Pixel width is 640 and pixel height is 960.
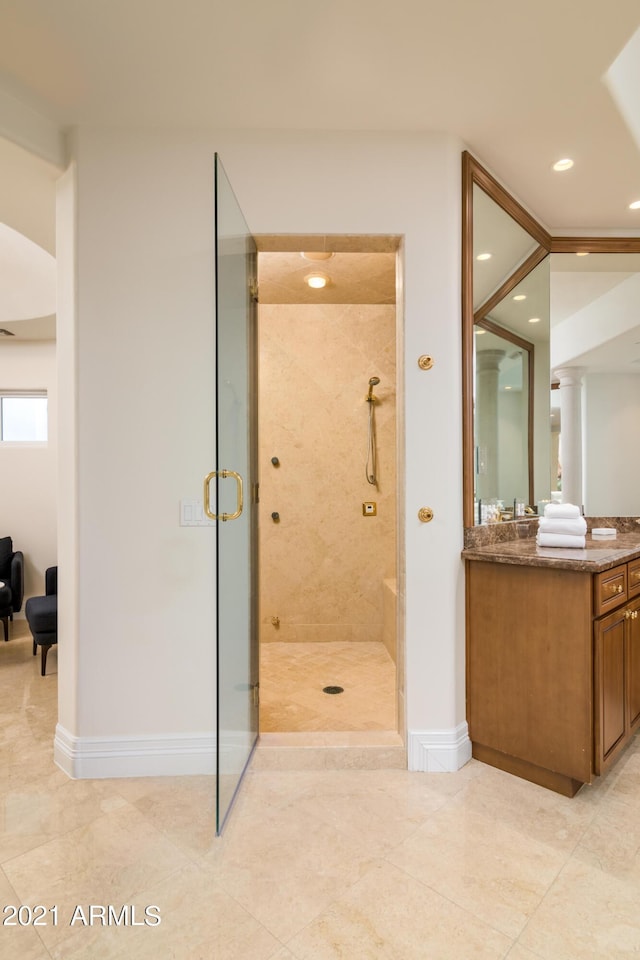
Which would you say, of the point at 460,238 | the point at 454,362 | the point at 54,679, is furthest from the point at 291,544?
the point at 460,238

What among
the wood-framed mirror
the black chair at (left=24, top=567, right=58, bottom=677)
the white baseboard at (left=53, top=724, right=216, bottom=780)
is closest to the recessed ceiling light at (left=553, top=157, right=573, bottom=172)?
the wood-framed mirror

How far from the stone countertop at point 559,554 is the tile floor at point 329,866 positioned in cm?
92

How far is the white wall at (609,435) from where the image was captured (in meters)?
3.12

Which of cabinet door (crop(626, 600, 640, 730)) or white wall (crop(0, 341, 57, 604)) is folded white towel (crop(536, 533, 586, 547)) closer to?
cabinet door (crop(626, 600, 640, 730))

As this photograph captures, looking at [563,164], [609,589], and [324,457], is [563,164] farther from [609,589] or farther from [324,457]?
[324,457]

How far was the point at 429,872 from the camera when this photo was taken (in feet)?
5.42

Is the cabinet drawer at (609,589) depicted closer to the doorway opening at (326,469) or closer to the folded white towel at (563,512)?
the folded white towel at (563,512)

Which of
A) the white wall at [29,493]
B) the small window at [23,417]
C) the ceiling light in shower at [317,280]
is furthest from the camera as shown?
the small window at [23,417]

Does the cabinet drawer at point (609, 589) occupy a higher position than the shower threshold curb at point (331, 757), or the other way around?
the cabinet drawer at point (609, 589)

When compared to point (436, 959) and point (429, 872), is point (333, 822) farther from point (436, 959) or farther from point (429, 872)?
point (436, 959)

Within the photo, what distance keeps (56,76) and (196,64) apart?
0.54m

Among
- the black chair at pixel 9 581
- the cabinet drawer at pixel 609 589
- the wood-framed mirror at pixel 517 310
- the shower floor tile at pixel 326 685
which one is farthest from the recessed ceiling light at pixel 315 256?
the black chair at pixel 9 581

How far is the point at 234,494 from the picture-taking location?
205 centimetres

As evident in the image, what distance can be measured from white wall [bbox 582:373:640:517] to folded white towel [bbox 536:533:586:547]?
891 mm
